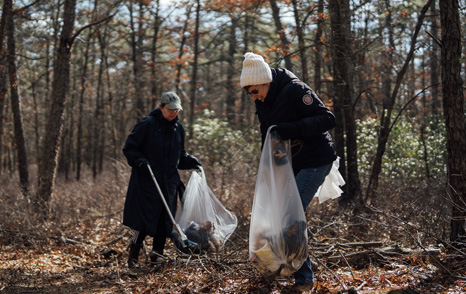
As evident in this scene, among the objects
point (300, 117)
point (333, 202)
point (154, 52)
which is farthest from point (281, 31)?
point (154, 52)

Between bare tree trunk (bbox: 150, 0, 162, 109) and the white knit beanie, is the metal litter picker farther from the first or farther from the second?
bare tree trunk (bbox: 150, 0, 162, 109)

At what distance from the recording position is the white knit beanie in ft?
12.0

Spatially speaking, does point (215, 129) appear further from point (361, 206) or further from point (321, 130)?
point (321, 130)

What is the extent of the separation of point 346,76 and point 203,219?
143 inches

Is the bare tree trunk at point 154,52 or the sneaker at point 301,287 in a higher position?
the bare tree trunk at point 154,52

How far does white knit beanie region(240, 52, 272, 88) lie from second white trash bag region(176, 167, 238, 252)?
2317 mm

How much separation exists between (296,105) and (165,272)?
2.05 metres

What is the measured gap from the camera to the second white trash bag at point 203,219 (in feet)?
18.0

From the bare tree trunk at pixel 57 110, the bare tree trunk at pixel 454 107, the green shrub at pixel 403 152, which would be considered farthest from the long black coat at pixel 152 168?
the green shrub at pixel 403 152

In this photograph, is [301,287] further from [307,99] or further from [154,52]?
[154,52]

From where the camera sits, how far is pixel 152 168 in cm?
546

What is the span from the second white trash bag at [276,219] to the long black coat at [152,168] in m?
1.90

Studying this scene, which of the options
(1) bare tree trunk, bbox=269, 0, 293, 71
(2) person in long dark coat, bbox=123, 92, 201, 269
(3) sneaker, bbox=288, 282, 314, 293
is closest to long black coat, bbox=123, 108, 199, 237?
(2) person in long dark coat, bbox=123, 92, 201, 269

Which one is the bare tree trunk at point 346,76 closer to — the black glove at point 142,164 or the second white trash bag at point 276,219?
the black glove at point 142,164
